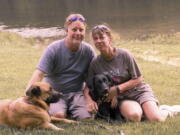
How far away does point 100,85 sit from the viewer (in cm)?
558

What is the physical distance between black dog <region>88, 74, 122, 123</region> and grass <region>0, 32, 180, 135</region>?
25 centimetres

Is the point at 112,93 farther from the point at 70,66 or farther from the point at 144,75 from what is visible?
the point at 144,75

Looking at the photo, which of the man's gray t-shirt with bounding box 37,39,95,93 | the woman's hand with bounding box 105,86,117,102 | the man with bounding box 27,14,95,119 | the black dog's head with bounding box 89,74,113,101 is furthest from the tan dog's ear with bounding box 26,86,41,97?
the woman's hand with bounding box 105,86,117,102

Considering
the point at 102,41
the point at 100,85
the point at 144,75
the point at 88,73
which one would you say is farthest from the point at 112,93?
the point at 144,75

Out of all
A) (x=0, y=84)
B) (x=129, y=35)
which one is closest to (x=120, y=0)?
(x=129, y=35)

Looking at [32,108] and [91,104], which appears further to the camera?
[91,104]

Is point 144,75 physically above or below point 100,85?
below

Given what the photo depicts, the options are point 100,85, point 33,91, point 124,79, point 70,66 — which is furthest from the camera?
point 70,66

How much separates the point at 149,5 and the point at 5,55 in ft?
98.0

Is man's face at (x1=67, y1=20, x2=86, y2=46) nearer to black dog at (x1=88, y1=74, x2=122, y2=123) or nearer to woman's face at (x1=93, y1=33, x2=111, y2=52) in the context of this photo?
woman's face at (x1=93, y1=33, x2=111, y2=52)

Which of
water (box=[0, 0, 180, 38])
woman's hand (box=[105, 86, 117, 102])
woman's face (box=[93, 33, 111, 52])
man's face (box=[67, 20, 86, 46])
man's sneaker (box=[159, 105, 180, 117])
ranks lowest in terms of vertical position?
man's sneaker (box=[159, 105, 180, 117])

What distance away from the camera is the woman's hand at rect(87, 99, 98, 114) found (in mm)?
5777

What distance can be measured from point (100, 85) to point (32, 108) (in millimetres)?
1290

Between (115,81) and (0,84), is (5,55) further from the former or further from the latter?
(115,81)
